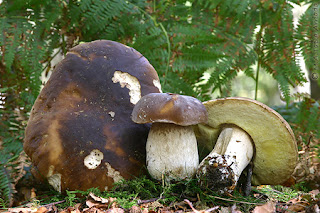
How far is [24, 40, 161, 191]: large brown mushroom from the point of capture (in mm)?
1966

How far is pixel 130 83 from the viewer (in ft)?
7.59

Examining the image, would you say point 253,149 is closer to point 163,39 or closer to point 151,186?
point 151,186

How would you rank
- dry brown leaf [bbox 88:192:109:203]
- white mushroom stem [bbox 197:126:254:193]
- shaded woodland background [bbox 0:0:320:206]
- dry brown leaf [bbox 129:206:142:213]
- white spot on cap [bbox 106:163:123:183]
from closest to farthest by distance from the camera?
1. dry brown leaf [bbox 129:206:142:213]
2. dry brown leaf [bbox 88:192:109:203]
3. white mushroom stem [bbox 197:126:254:193]
4. white spot on cap [bbox 106:163:123:183]
5. shaded woodland background [bbox 0:0:320:206]

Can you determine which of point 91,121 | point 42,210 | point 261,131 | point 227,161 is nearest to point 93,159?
point 91,121

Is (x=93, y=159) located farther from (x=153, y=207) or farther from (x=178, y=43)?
(x=178, y=43)

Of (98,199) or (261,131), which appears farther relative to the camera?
(261,131)

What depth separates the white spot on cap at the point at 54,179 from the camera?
1963 mm

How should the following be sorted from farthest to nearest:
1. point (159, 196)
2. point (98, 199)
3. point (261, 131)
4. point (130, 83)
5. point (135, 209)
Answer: point (130, 83) → point (261, 131) → point (159, 196) → point (98, 199) → point (135, 209)

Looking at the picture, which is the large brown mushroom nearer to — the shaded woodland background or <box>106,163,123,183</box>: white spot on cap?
<box>106,163,123,183</box>: white spot on cap

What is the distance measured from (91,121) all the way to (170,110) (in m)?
0.68

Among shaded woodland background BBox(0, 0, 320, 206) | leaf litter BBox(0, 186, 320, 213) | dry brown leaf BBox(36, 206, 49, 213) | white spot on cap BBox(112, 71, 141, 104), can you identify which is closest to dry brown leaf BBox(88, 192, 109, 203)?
leaf litter BBox(0, 186, 320, 213)

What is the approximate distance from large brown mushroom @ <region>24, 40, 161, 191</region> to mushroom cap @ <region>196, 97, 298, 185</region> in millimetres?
589

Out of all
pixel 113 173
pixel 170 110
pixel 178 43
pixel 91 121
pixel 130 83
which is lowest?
pixel 113 173

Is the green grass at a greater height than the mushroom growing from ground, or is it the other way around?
the mushroom growing from ground
